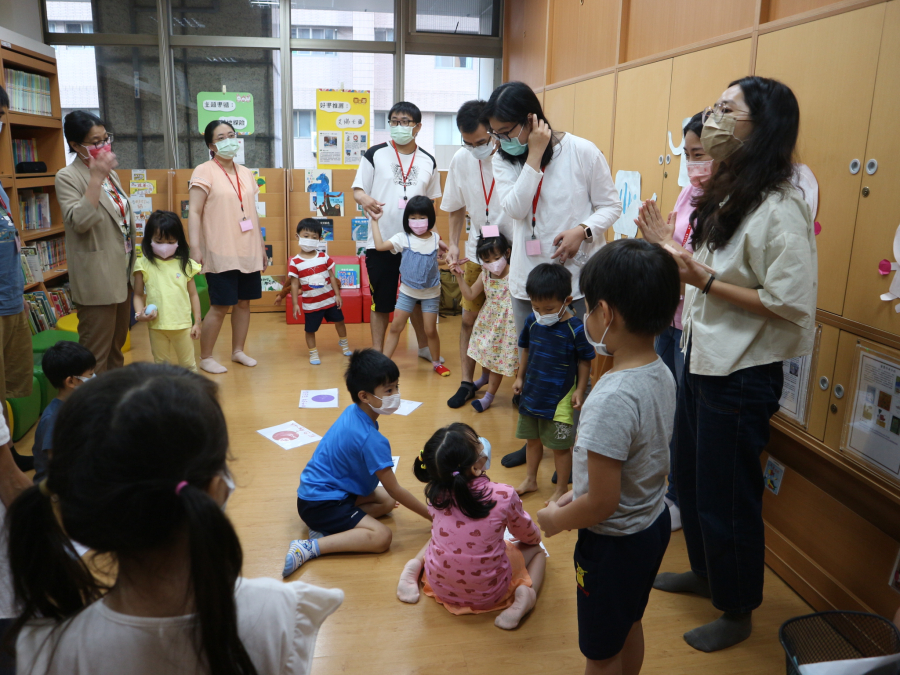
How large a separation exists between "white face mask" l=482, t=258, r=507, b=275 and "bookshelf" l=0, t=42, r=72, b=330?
3049 mm

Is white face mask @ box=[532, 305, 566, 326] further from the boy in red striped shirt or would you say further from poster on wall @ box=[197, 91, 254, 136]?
poster on wall @ box=[197, 91, 254, 136]

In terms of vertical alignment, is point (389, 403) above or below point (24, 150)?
below

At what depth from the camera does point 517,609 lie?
2.10 m

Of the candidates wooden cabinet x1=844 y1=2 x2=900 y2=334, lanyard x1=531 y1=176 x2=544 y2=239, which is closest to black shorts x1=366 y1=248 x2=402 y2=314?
lanyard x1=531 y1=176 x2=544 y2=239

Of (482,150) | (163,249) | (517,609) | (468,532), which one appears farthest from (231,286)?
(517,609)

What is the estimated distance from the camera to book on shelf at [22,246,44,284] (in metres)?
4.45

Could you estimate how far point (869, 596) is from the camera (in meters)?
2.02

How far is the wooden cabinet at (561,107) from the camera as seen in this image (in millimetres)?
4430

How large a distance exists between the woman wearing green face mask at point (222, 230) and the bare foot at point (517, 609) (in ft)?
10.0

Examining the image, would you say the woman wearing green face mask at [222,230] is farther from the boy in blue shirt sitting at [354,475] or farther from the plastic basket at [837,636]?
the plastic basket at [837,636]

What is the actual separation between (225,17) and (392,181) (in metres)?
3.16

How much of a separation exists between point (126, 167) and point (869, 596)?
22.0 feet

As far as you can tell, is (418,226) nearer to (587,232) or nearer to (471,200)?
(471,200)

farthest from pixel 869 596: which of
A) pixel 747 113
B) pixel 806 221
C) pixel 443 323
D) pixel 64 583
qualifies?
pixel 443 323
